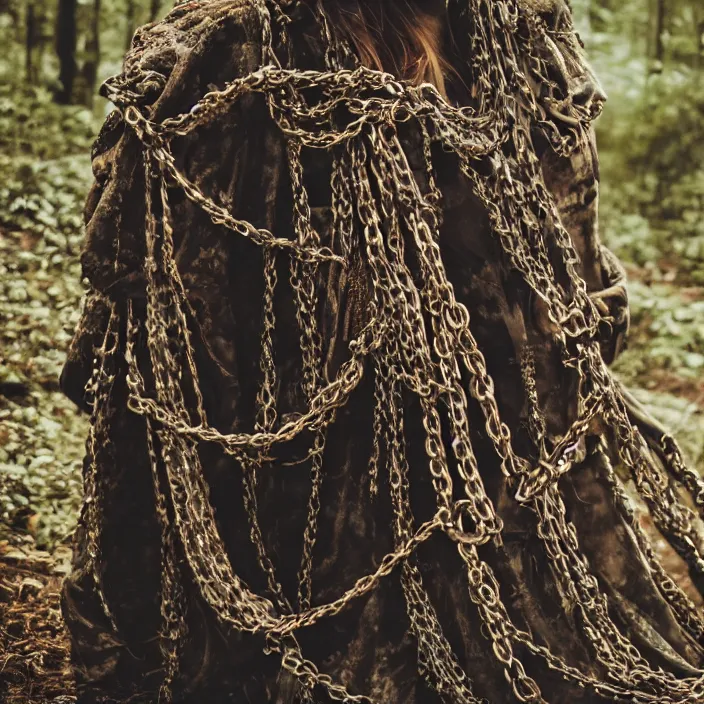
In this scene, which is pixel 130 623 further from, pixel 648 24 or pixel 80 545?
pixel 648 24

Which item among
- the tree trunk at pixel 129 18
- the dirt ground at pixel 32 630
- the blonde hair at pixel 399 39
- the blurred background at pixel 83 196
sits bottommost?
the dirt ground at pixel 32 630

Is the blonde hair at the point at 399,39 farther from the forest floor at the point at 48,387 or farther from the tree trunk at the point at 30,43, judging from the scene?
the tree trunk at the point at 30,43

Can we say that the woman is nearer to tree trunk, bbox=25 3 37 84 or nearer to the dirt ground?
the dirt ground

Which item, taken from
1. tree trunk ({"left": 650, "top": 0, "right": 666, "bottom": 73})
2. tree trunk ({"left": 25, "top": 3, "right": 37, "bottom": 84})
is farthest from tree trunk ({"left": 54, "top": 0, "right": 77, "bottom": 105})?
tree trunk ({"left": 650, "top": 0, "right": 666, "bottom": 73})

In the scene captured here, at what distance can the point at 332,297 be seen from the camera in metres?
2.53

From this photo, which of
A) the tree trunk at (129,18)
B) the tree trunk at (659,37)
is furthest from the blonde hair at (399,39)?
the tree trunk at (659,37)

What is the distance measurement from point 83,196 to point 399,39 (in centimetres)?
342

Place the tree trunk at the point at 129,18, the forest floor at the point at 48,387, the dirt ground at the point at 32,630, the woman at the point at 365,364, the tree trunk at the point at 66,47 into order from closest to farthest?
the woman at the point at 365,364
the dirt ground at the point at 32,630
the forest floor at the point at 48,387
the tree trunk at the point at 66,47
the tree trunk at the point at 129,18

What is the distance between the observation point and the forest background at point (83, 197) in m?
4.23

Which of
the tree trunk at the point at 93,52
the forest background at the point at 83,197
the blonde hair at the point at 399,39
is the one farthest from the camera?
the tree trunk at the point at 93,52

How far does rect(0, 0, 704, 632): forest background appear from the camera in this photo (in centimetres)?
423

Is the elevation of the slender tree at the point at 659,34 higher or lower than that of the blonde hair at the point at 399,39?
lower

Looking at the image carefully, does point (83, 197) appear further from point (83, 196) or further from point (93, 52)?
point (93, 52)

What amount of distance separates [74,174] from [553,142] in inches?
148
